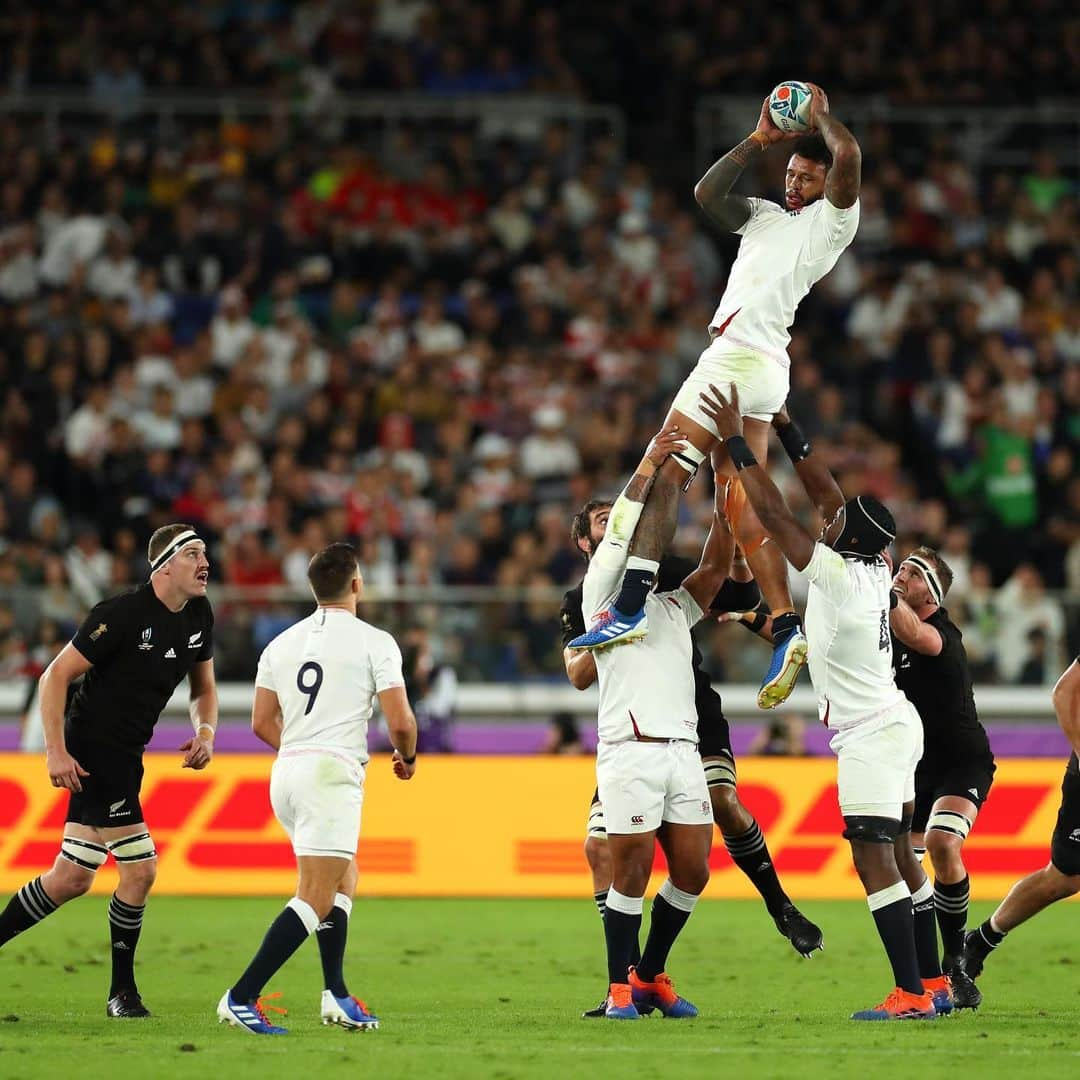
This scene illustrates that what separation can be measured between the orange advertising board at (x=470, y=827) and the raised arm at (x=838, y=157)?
6.83 meters

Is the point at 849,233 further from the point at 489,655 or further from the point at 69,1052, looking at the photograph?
the point at 489,655

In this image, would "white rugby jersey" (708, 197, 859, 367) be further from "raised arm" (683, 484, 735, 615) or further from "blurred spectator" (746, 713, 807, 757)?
"blurred spectator" (746, 713, 807, 757)

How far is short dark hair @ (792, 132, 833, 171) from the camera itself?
9.44m

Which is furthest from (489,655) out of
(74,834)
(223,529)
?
(74,834)

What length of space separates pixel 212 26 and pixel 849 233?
15.3 m

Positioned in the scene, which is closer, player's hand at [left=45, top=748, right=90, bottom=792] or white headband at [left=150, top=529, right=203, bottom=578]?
player's hand at [left=45, top=748, right=90, bottom=792]

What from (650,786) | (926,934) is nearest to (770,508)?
(650,786)

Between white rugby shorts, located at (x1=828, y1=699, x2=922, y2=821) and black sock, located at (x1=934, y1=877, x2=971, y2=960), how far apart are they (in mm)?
1337

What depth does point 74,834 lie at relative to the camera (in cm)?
941

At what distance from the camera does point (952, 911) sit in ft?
33.3

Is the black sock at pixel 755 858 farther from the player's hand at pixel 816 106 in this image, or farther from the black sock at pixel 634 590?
the player's hand at pixel 816 106

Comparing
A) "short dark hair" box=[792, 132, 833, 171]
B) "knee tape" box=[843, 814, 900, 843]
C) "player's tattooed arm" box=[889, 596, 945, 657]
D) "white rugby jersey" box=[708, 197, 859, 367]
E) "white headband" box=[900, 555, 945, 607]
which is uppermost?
"short dark hair" box=[792, 132, 833, 171]

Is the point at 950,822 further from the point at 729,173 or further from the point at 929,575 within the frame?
the point at 729,173

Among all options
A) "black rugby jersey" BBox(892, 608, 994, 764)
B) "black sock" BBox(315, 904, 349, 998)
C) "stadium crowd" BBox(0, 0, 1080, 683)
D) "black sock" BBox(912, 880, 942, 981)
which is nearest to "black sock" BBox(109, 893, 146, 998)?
"black sock" BBox(315, 904, 349, 998)
